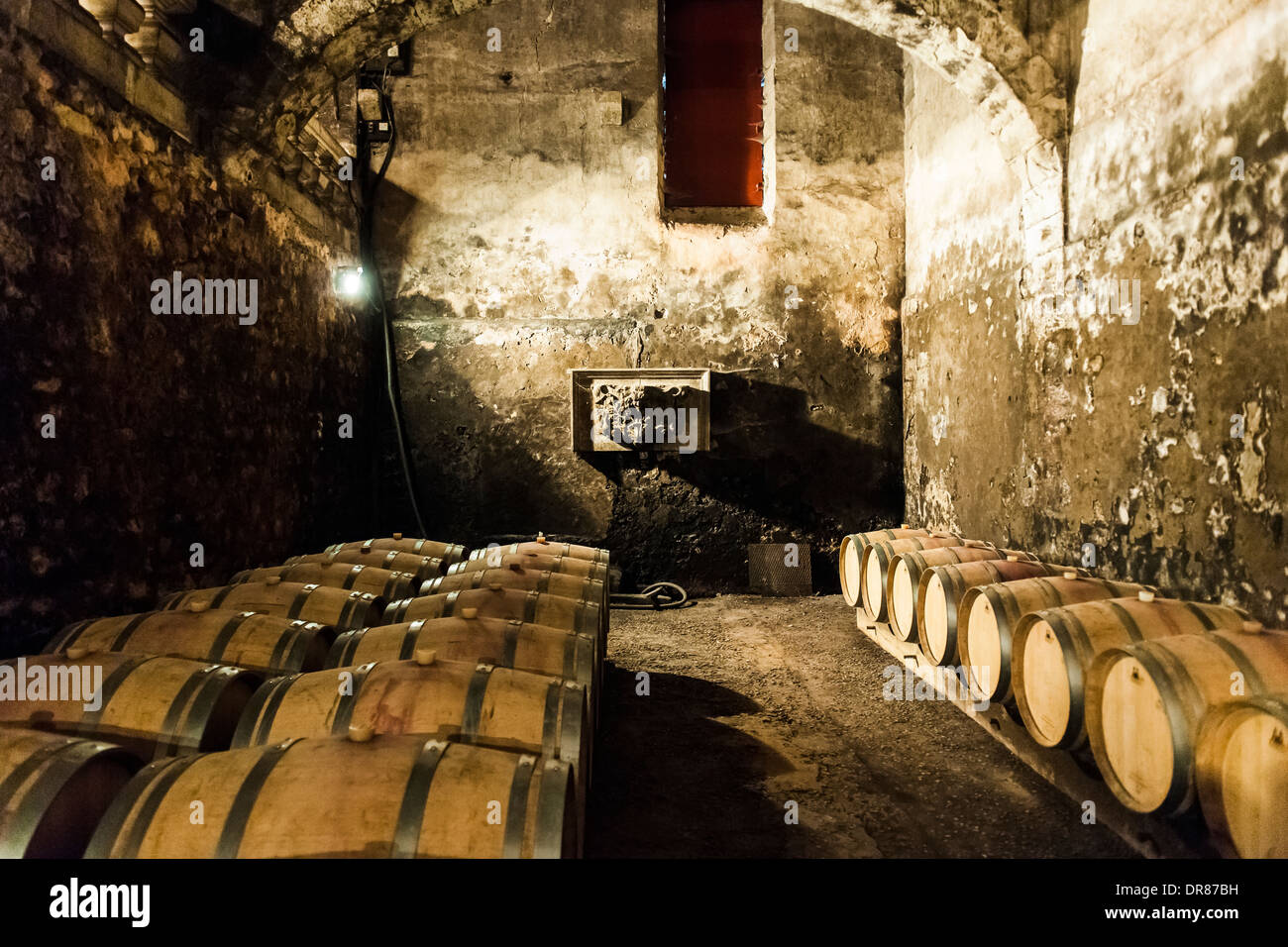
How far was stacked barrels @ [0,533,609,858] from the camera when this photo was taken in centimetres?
170

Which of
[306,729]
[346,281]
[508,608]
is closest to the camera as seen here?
[306,729]

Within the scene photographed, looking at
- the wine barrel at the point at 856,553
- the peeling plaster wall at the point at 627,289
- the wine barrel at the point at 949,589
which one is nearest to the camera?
the wine barrel at the point at 949,589

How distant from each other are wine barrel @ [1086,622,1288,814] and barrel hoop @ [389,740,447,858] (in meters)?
2.09

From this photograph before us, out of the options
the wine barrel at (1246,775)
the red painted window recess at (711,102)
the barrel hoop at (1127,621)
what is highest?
the red painted window recess at (711,102)

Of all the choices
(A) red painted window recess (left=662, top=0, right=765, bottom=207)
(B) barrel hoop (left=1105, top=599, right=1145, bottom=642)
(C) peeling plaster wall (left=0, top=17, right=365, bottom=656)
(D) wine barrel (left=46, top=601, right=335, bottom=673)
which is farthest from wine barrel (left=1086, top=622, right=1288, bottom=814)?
(A) red painted window recess (left=662, top=0, right=765, bottom=207)

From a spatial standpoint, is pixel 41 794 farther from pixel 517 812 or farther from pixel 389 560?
pixel 389 560

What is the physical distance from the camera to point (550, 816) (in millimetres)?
1746

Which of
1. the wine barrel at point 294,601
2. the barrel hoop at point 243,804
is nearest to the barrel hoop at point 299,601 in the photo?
the wine barrel at point 294,601

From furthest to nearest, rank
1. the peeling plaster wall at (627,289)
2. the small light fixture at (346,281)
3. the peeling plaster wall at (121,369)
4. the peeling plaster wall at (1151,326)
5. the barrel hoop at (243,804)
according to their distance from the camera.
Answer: the peeling plaster wall at (627,289), the small light fixture at (346,281), the peeling plaster wall at (1151,326), the peeling plaster wall at (121,369), the barrel hoop at (243,804)

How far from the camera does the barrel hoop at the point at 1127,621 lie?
287 cm

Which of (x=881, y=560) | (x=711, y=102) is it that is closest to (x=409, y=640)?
(x=881, y=560)

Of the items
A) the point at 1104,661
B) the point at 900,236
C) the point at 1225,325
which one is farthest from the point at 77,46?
the point at 900,236

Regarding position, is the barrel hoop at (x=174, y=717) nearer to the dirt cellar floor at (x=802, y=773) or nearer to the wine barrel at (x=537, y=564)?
the dirt cellar floor at (x=802, y=773)

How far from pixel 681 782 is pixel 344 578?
6.88 ft
